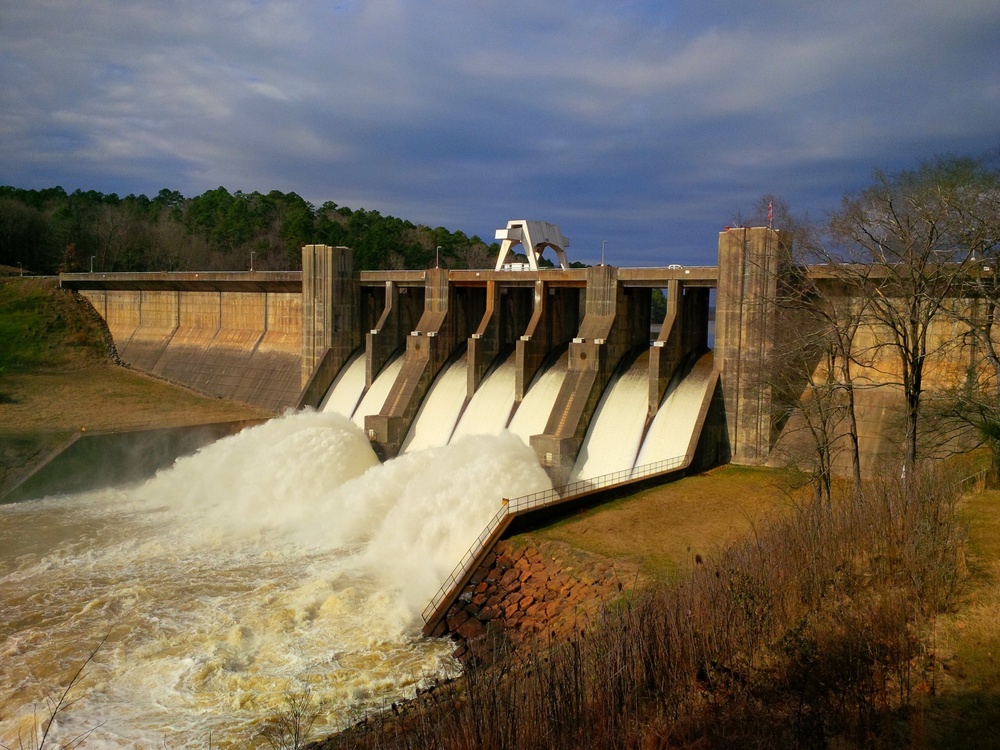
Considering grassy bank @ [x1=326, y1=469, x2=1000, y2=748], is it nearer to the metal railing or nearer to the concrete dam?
the metal railing

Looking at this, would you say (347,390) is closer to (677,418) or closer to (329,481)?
(329,481)

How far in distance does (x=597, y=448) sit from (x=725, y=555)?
42.4 ft

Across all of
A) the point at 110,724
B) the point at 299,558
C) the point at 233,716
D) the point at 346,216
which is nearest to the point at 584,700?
the point at 233,716

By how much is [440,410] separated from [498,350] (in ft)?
10.5

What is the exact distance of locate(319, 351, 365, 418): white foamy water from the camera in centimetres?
3266

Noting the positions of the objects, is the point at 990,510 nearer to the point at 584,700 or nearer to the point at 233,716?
the point at 584,700

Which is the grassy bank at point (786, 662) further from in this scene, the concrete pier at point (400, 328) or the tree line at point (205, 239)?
the tree line at point (205, 239)

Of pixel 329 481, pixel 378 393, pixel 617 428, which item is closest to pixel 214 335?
pixel 378 393

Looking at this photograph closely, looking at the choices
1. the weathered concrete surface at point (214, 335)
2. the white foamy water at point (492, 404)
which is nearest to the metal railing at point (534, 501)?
the white foamy water at point (492, 404)

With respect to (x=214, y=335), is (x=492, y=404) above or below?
below

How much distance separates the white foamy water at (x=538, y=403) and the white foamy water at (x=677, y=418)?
3.51 m

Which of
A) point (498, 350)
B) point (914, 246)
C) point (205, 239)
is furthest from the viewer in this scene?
point (205, 239)

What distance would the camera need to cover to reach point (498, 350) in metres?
30.2

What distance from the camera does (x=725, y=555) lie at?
11734mm
